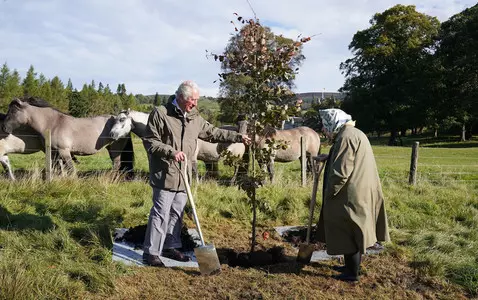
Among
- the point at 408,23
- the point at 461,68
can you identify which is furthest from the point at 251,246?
the point at 408,23

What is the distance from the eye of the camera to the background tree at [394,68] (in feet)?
104

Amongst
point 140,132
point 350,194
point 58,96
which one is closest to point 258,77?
point 350,194

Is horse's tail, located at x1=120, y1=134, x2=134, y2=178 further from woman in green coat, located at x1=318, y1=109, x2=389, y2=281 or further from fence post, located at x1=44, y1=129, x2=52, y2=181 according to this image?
woman in green coat, located at x1=318, y1=109, x2=389, y2=281

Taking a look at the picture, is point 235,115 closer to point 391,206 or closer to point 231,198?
point 231,198

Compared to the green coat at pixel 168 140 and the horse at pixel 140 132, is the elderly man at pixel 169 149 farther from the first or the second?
the horse at pixel 140 132

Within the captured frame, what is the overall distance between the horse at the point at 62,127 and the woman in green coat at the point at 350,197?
6.43m

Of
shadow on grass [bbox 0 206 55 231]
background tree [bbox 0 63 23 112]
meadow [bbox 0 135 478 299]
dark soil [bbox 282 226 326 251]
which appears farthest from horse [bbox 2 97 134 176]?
background tree [bbox 0 63 23 112]

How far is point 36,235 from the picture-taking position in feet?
17.1

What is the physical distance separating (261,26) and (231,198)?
372 centimetres

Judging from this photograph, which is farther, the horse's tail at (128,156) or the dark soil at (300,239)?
the horse's tail at (128,156)

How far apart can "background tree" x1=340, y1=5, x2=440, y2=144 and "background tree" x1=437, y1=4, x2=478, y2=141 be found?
1521mm

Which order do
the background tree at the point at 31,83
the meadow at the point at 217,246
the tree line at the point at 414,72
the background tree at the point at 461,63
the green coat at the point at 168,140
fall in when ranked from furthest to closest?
1. the background tree at the point at 31,83
2. the tree line at the point at 414,72
3. the background tree at the point at 461,63
4. the green coat at the point at 168,140
5. the meadow at the point at 217,246

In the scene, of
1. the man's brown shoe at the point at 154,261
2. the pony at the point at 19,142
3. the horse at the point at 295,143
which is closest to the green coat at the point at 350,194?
the man's brown shoe at the point at 154,261

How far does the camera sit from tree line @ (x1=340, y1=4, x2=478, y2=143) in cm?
2950
